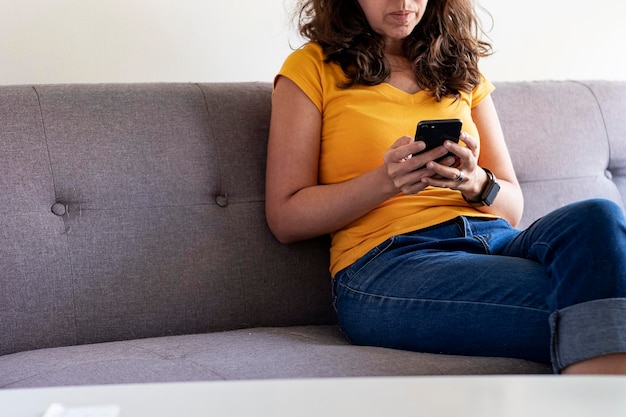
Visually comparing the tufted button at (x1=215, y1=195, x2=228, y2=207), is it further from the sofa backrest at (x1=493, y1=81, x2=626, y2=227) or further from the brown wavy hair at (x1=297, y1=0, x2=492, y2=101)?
the sofa backrest at (x1=493, y1=81, x2=626, y2=227)

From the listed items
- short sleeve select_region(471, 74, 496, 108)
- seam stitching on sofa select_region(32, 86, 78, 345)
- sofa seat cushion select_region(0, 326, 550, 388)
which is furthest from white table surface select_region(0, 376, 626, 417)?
short sleeve select_region(471, 74, 496, 108)

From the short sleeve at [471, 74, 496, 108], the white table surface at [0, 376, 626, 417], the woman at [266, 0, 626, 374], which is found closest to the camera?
the white table surface at [0, 376, 626, 417]

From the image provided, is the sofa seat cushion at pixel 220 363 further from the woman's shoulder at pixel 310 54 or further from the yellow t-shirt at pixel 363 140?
the woman's shoulder at pixel 310 54

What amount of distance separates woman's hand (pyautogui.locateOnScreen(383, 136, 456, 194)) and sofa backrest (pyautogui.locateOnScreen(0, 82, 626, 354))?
345 mm

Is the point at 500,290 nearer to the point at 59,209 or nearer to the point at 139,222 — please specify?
the point at 139,222

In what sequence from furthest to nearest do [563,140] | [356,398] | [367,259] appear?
[563,140]
[367,259]
[356,398]

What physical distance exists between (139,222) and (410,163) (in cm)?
55

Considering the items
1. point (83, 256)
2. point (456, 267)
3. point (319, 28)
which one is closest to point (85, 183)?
point (83, 256)

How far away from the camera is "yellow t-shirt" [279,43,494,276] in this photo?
1.71m

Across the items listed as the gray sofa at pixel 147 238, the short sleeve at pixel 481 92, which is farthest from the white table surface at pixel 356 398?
the short sleeve at pixel 481 92

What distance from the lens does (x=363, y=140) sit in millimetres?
1734

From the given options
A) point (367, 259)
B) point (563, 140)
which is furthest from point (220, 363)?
point (563, 140)

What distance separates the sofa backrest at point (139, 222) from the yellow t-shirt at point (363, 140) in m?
0.16

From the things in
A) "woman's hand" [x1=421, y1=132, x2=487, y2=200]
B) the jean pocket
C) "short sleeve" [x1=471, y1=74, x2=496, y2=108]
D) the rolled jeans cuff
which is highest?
"short sleeve" [x1=471, y1=74, x2=496, y2=108]
